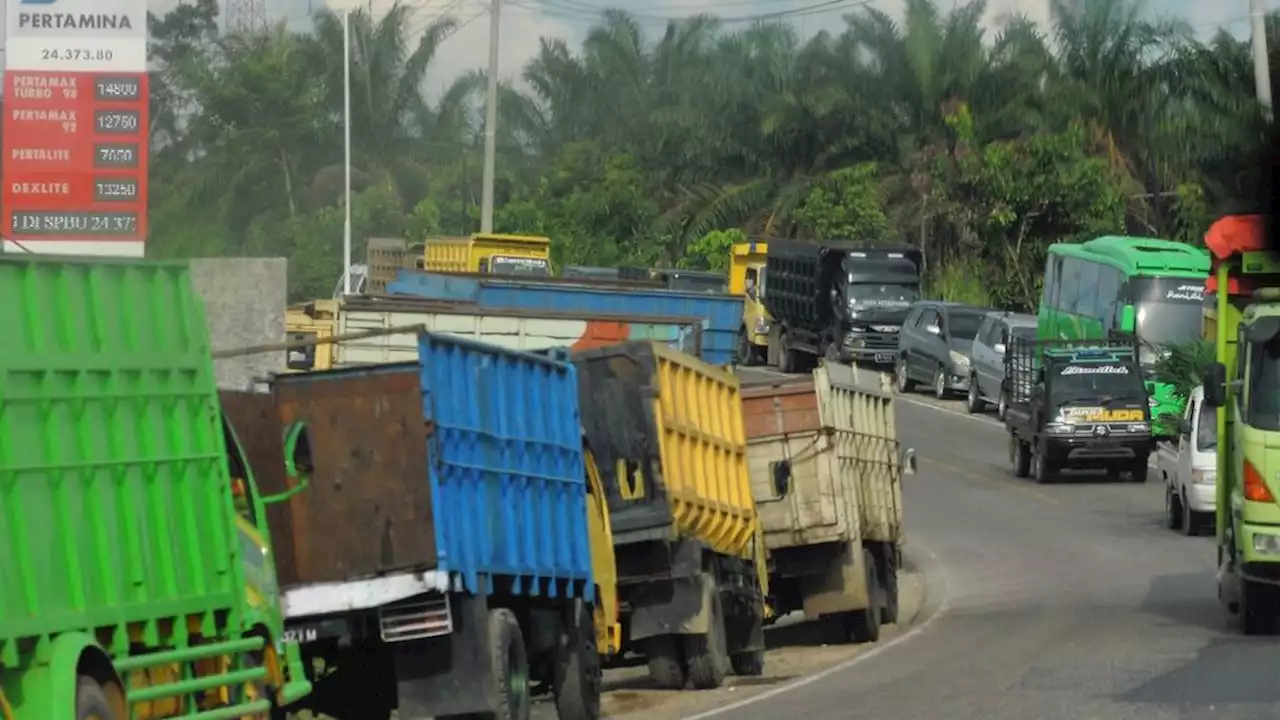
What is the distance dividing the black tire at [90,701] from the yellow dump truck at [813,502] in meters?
11.2

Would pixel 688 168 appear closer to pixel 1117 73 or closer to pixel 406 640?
pixel 1117 73

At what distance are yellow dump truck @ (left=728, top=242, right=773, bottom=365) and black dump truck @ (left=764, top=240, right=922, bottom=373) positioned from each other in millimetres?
3189

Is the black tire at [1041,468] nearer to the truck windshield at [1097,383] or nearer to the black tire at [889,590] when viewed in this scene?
the truck windshield at [1097,383]

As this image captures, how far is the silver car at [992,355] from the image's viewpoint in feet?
141

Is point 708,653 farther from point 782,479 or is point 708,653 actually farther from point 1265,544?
point 1265,544

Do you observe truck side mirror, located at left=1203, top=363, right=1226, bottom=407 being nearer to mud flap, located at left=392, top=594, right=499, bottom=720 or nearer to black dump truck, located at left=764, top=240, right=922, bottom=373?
mud flap, located at left=392, top=594, right=499, bottom=720

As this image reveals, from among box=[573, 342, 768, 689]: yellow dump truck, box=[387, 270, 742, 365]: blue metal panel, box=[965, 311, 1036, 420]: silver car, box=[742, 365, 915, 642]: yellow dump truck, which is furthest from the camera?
box=[965, 311, 1036, 420]: silver car

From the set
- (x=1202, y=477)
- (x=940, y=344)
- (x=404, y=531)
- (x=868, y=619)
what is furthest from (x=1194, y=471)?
(x=940, y=344)

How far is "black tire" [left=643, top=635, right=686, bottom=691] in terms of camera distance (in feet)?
57.7

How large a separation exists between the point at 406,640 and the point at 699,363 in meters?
6.07

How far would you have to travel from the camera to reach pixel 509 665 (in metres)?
13.5

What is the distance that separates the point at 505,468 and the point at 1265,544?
687cm

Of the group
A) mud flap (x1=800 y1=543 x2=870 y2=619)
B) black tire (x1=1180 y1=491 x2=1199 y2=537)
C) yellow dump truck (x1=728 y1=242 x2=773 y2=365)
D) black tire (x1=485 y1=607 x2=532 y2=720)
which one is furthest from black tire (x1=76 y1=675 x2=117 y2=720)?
yellow dump truck (x1=728 y1=242 x2=773 y2=365)

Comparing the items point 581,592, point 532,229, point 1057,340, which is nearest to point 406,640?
point 581,592
